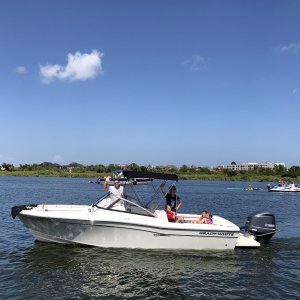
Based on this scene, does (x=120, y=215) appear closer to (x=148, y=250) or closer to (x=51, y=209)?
(x=148, y=250)

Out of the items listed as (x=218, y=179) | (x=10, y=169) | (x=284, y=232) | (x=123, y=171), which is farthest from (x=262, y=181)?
(x=123, y=171)

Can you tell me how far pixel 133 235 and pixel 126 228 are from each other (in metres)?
0.37

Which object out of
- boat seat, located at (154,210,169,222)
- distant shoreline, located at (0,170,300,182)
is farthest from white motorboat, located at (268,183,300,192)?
distant shoreline, located at (0,170,300,182)

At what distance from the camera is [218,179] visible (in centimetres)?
14012

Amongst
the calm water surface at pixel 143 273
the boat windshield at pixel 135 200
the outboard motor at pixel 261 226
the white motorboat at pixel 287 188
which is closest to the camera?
the calm water surface at pixel 143 273

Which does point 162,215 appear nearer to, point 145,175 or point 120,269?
point 145,175

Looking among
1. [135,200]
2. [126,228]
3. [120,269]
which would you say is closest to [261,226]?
[135,200]

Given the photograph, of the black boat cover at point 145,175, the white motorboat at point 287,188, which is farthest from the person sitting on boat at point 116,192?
the white motorboat at point 287,188

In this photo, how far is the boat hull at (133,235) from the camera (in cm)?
1388

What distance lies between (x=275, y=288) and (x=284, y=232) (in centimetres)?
983

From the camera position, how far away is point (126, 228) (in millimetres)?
13930

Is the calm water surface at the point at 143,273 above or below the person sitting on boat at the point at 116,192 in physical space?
below

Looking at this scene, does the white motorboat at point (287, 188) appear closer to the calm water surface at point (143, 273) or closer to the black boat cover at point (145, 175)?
the calm water surface at point (143, 273)

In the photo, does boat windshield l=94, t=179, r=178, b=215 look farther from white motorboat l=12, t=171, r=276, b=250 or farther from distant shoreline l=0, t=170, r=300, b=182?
distant shoreline l=0, t=170, r=300, b=182
